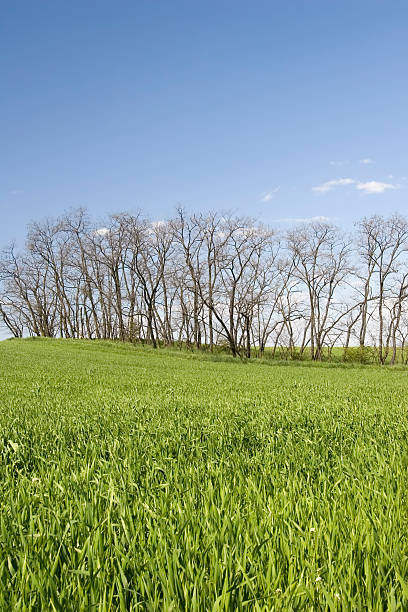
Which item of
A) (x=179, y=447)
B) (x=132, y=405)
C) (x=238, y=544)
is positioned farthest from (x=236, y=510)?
(x=132, y=405)

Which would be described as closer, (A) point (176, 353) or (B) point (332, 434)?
(B) point (332, 434)

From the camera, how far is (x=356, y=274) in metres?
50.2

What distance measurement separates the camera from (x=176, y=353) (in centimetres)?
4259

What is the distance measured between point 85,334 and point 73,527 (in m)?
63.7

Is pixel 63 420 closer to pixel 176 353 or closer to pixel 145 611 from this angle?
pixel 145 611

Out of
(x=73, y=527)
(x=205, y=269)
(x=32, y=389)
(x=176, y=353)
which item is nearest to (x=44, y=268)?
(x=205, y=269)

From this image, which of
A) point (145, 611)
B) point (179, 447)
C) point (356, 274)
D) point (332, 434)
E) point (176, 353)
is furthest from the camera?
point (356, 274)

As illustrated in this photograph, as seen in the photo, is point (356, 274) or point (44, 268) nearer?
point (356, 274)

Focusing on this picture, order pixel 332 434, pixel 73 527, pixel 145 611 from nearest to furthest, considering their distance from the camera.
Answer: pixel 145 611 < pixel 73 527 < pixel 332 434

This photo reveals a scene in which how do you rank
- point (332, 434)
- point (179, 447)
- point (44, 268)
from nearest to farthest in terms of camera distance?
point (179, 447), point (332, 434), point (44, 268)

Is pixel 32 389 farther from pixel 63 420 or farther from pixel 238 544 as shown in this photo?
pixel 238 544

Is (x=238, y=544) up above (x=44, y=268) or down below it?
below

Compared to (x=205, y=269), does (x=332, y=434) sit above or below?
below

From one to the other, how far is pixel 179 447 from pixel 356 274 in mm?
50098
